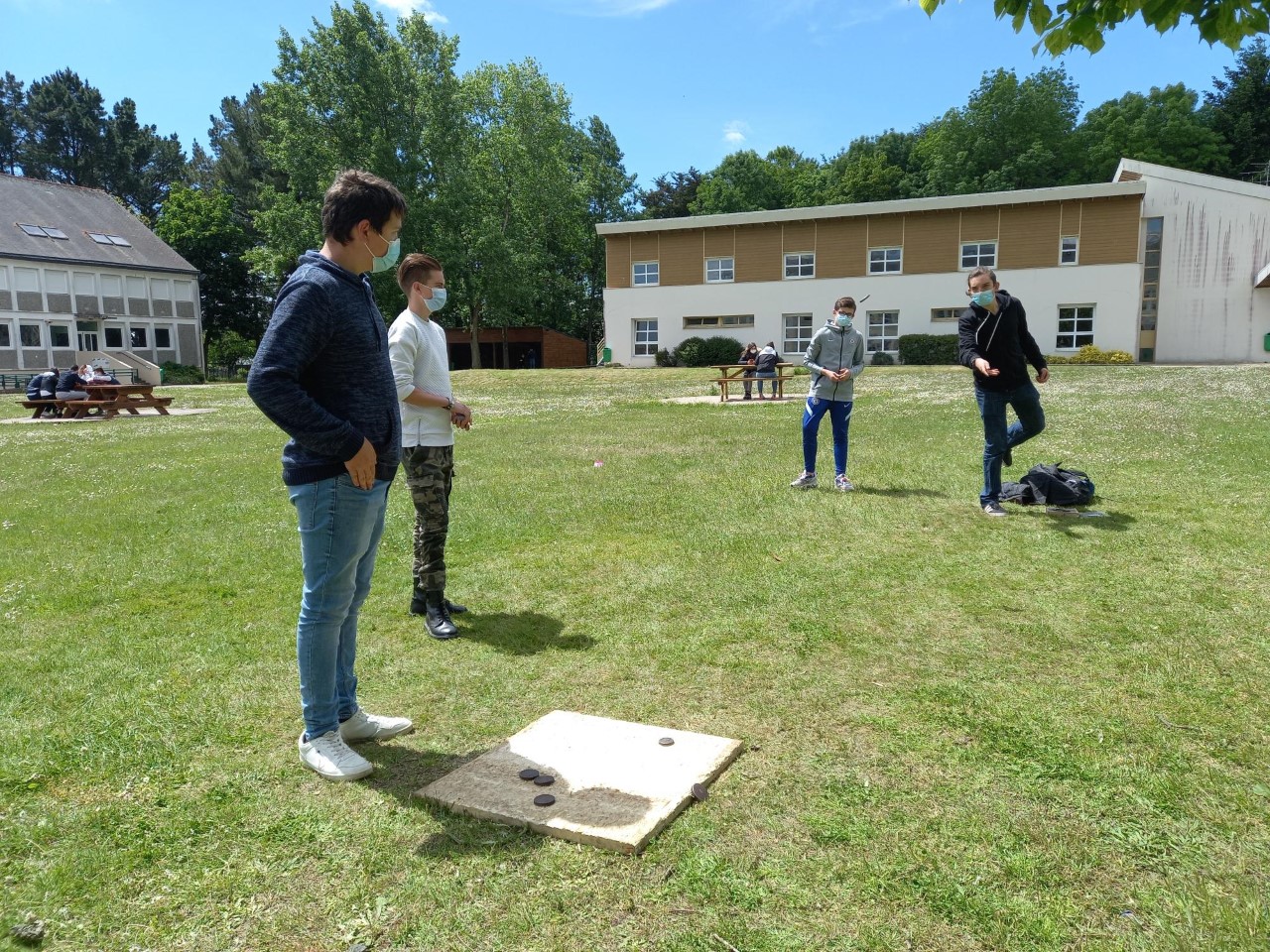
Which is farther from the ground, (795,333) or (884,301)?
(884,301)

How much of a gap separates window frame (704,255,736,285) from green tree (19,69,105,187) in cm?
5637

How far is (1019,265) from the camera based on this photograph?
3866cm

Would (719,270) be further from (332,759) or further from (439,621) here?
(332,759)

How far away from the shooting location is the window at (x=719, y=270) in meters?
43.0

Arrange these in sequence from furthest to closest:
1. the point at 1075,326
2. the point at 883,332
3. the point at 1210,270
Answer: the point at 883,332 → the point at 1075,326 → the point at 1210,270

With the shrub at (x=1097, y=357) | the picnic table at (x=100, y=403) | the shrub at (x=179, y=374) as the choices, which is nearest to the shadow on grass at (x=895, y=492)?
the picnic table at (x=100, y=403)

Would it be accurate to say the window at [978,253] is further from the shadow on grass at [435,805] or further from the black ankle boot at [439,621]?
the shadow on grass at [435,805]

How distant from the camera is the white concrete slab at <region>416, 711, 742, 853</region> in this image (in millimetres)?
2969

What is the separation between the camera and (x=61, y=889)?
2.67 meters

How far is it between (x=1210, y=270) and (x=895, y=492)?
3766 centimetres

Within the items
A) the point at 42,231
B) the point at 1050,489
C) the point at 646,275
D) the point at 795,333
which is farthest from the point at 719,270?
the point at 42,231

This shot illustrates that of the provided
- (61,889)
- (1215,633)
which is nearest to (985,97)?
(1215,633)

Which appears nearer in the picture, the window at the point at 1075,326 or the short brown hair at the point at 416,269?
the short brown hair at the point at 416,269

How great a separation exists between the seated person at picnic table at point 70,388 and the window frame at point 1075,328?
36.4 meters
